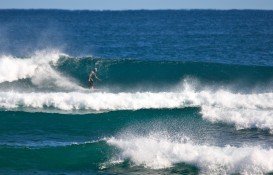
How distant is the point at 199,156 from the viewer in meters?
16.3

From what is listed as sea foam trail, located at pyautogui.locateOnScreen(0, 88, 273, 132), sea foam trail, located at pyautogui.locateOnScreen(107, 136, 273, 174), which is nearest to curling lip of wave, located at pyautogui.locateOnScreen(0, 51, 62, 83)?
sea foam trail, located at pyautogui.locateOnScreen(0, 88, 273, 132)

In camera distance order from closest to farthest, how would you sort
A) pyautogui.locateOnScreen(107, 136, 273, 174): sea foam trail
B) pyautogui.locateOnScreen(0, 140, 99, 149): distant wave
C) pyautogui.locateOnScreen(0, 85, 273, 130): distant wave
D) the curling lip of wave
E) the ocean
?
1. pyautogui.locateOnScreen(107, 136, 273, 174): sea foam trail
2. the ocean
3. pyautogui.locateOnScreen(0, 140, 99, 149): distant wave
4. pyautogui.locateOnScreen(0, 85, 273, 130): distant wave
5. the curling lip of wave

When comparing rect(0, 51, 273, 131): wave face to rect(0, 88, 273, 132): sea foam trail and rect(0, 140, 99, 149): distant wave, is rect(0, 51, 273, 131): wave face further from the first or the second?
rect(0, 140, 99, 149): distant wave

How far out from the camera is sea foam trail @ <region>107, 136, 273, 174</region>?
1559 centimetres

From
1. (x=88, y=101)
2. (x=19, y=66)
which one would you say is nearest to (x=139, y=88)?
(x=88, y=101)

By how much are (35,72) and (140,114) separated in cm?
1160

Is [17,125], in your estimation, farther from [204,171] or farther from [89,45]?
[89,45]

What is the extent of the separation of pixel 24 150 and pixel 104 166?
3461 mm

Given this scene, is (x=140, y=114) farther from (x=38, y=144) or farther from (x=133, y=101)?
(x=38, y=144)

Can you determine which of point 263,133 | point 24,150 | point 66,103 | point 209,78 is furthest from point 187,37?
point 24,150

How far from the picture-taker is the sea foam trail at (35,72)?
31141 millimetres

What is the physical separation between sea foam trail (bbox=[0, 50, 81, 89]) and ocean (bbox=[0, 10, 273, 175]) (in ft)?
0.22

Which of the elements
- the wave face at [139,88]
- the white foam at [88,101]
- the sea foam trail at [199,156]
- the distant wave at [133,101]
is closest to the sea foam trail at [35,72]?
the wave face at [139,88]

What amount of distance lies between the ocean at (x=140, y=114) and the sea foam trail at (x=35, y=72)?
0.07 metres
